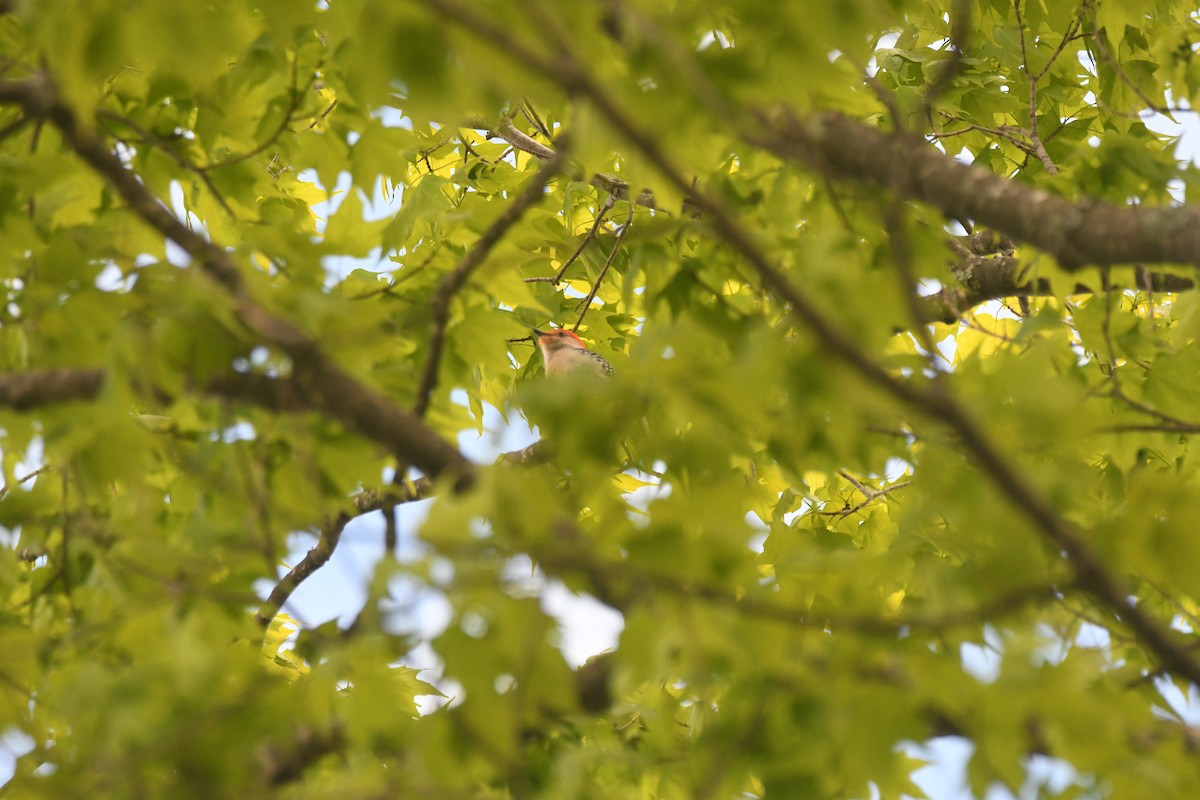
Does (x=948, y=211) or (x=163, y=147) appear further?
(x=163, y=147)

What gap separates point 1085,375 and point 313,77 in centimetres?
259

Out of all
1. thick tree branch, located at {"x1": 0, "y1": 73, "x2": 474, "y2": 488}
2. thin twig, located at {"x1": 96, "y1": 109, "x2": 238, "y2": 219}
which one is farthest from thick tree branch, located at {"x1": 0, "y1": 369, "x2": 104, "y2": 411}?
thin twig, located at {"x1": 96, "y1": 109, "x2": 238, "y2": 219}

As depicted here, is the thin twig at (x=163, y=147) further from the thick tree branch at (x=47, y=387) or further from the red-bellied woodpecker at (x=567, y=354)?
the red-bellied woodpecker at (x=567, y=354)

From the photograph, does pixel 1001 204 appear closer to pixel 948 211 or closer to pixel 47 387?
pixel 948 211

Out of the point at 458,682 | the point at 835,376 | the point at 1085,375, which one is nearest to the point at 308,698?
the point at 458,682

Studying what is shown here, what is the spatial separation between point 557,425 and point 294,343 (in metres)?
0.56

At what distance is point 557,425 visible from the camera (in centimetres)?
196

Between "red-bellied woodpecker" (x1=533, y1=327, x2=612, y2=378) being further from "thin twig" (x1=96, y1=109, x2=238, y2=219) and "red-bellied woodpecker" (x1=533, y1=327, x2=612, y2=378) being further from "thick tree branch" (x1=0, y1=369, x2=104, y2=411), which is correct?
"thick tree branch" (x1=0, y1=369, x2=104, y2=411)

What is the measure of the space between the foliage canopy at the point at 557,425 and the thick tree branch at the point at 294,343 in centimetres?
1

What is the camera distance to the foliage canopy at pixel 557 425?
1801 mm

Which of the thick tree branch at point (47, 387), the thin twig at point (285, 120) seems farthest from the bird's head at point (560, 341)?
the thick tree branch at point (47, 387)

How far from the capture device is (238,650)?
249 centimetres

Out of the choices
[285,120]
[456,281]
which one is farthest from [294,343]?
[285,120]

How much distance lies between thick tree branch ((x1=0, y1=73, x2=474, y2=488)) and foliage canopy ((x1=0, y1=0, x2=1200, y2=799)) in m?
0.01
